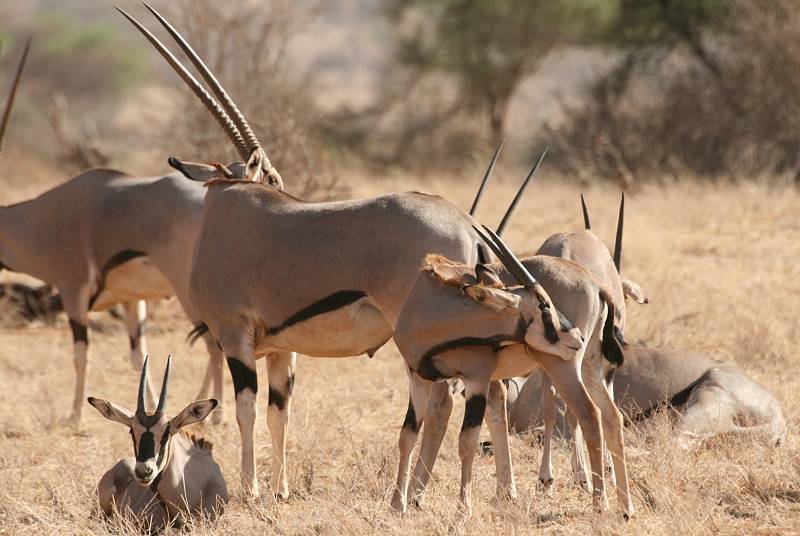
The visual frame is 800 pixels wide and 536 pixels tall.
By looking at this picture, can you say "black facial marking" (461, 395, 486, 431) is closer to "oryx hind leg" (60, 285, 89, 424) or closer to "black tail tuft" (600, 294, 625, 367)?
"black tail tuft" (600, 294, 625, 367)

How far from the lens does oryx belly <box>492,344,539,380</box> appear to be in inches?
231

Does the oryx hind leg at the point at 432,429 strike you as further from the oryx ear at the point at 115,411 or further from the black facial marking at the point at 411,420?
the oryx ear at the point at 115,411

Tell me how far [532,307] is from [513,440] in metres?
2.77

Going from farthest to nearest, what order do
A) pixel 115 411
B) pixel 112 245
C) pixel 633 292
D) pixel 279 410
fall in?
pixel 112 245 < pixel 279 410 < pixel 633 292 < pixel 115 411

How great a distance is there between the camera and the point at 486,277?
5.62 m

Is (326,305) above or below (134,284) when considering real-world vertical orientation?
A: above

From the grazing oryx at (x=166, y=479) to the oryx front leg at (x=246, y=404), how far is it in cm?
28

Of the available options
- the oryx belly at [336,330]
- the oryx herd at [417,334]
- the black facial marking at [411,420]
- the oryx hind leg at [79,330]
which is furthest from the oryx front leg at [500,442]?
the oryx hind leg at [79,330]

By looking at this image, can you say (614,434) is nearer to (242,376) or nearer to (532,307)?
(532,307)

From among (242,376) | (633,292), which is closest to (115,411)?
(242,376)

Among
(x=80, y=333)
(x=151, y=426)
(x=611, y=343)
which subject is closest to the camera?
(x=611, y=343)

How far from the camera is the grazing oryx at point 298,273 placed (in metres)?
Answer: 6.35

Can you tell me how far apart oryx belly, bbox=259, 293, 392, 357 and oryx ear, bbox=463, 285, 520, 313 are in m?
1.01

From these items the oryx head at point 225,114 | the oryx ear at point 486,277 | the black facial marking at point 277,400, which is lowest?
the black facial marking at point 277,400
